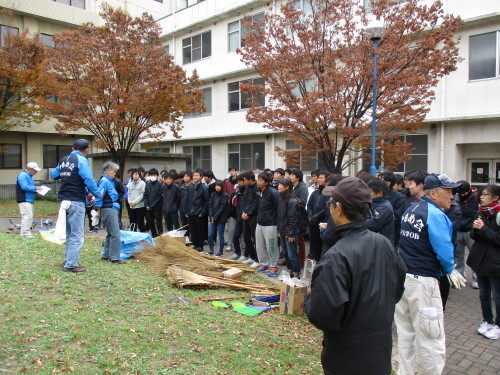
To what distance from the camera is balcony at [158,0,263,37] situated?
2139 cm

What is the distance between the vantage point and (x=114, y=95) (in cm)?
1484

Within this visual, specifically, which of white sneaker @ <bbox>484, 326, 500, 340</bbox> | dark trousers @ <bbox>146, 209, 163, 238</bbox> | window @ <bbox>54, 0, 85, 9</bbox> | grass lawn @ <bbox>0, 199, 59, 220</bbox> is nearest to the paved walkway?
white sneaker @ <bbox>484, 326, 500, 340</bbox>

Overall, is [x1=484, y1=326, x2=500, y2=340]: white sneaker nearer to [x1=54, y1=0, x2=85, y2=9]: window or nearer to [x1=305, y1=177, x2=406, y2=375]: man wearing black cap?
[x1=305, y1=177, x2=406, y2=375]: man wearing black cap

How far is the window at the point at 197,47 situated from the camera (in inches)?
945

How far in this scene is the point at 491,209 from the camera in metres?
4.91

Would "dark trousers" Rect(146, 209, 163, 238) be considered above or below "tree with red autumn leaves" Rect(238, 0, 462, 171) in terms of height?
below

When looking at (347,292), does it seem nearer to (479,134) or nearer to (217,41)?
(479,134)

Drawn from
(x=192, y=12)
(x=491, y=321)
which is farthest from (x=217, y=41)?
(x=491, y=321)

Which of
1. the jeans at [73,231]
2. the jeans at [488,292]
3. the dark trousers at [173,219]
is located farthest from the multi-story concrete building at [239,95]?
the jeans at [488,292]

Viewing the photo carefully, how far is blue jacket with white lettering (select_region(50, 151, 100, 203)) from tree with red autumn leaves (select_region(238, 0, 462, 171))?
6229 millimetres

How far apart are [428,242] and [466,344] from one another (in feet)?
6.37

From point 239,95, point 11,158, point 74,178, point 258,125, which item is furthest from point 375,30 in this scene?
point 11,158

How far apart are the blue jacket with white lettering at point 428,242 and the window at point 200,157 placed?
21845 mm

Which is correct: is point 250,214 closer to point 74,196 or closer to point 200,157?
point 74,196
